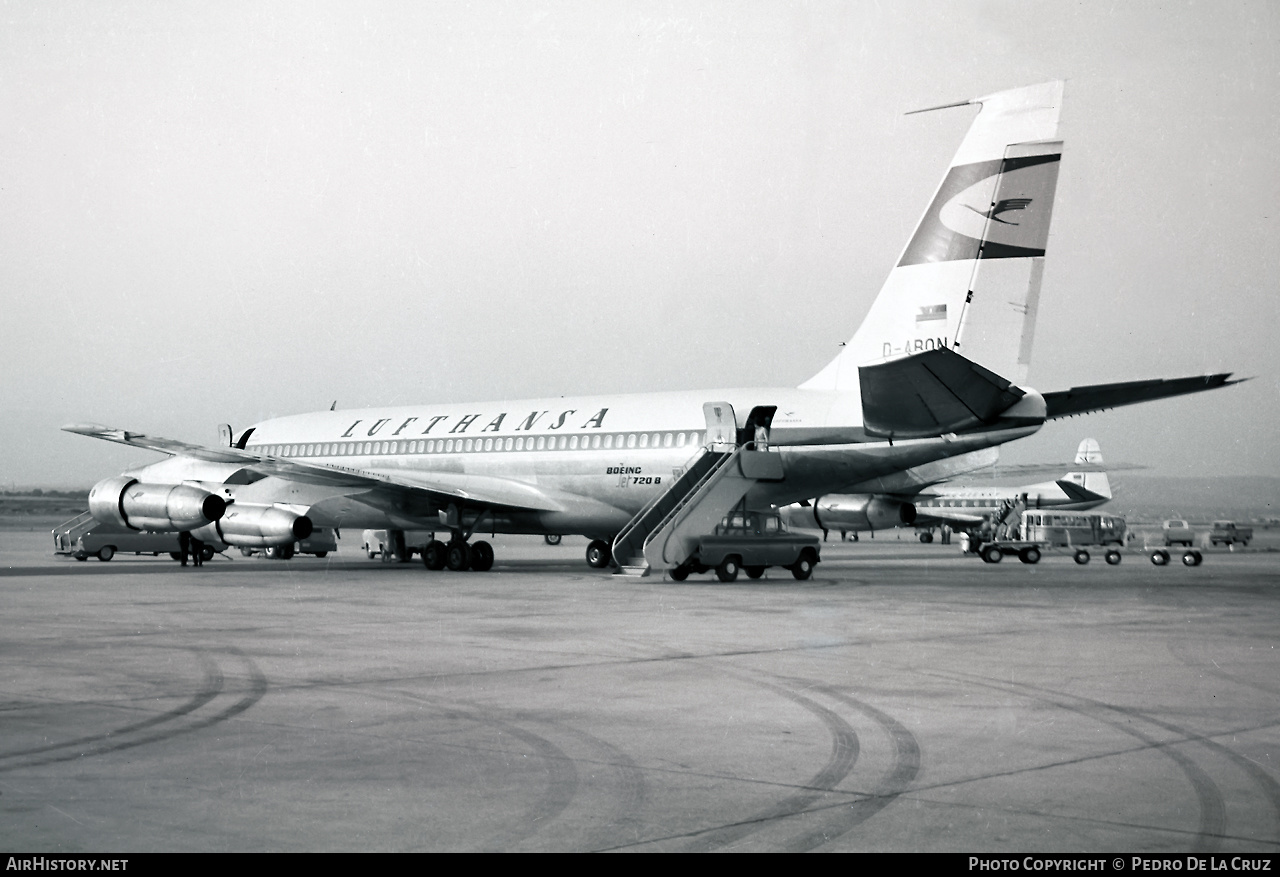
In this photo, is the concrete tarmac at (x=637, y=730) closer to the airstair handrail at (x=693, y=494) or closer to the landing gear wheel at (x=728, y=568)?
the airstair handrail at (x=693, y=494)

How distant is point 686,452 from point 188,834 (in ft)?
67.9

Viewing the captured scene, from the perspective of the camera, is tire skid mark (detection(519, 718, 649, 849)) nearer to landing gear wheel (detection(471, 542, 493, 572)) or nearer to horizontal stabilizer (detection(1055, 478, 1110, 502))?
landing gear wheel (detection(471, 542, 493, 572))

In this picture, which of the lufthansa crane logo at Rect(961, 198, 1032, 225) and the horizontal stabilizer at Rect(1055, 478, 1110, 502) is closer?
the lufthansa crane logo at Rect(961, 198, 1032, 225)

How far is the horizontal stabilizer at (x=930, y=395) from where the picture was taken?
1759 cm

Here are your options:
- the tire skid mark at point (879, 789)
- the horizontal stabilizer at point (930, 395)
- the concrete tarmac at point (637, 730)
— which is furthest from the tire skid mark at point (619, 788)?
the horizontal stabilizer at point (930, 395)

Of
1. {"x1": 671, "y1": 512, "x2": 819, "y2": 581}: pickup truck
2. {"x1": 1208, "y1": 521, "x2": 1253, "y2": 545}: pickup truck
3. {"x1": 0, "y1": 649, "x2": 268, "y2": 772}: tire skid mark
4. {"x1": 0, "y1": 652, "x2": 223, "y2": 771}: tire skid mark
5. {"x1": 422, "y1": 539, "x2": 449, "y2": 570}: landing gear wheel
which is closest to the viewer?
{"x1": 0, "y1": 649, "x2": 268, "y2": 772}: tire skid mark

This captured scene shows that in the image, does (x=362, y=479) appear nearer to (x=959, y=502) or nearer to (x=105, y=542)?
(x=105, y=542)

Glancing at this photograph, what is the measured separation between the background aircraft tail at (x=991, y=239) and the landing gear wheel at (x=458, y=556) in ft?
38.3

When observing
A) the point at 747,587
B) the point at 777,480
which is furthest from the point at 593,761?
the point at 777,480

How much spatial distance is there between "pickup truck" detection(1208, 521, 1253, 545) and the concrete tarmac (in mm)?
43436

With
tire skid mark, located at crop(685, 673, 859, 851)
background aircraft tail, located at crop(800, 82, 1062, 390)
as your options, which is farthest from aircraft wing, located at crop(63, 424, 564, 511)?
tire skid mark, located at crop(685, 673, 859, 851)

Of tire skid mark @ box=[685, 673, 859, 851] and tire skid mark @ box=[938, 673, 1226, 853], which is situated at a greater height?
tire skid mark @ box=[938, 673, 1226, 853]

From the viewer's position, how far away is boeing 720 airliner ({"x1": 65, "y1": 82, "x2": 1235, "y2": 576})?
2072 cm

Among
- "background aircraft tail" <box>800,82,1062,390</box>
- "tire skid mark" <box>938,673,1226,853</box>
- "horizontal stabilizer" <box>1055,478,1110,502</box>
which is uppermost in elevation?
"background aircraft tail" <box>800,82,1062,390</box>
